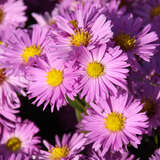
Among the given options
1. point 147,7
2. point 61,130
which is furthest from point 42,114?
point 147,7

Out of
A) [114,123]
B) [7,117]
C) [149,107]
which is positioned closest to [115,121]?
[114,123]

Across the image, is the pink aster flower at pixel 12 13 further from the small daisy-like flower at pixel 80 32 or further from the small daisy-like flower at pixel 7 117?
the small daisy-like flower at pixel 80 32

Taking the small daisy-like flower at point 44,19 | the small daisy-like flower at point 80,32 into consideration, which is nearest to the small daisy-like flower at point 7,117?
the small daisy-like flower at point 80,32

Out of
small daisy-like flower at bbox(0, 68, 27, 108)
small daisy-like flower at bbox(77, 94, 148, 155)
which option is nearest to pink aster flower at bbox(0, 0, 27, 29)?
small daisy-like flower at bbox(0, 68, 27, 108)

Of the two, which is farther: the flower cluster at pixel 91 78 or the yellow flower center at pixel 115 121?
the yellow flower center at pixel 115 121

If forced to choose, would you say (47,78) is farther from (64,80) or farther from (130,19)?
(130,19)

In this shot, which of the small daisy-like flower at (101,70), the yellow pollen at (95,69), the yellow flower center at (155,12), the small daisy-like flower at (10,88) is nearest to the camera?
the small daisy-like flower at (101,70)

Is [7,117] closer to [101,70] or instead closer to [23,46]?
[23,46]
